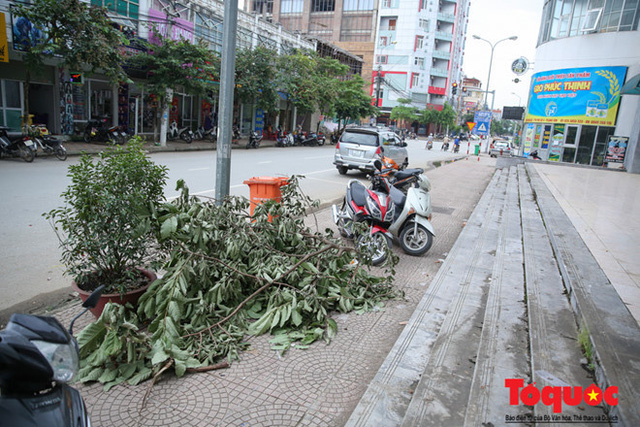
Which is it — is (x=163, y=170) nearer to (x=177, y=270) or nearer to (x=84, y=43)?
(x=177, y=270)

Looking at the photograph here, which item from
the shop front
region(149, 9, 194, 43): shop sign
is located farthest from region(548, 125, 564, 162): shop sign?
region(149, 9, 194, 43): shop sign

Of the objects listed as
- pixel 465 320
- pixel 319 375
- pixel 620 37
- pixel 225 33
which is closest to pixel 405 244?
pixel 465 320

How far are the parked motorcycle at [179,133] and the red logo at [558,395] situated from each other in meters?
22.7

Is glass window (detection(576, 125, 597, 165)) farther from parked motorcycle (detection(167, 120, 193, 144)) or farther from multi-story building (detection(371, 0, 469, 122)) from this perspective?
multi-story building (detection(371, 0, 469, 122))

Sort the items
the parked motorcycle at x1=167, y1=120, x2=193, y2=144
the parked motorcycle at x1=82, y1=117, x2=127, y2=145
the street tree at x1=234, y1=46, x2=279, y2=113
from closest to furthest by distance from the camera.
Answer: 1. the parked motorcycle at x1=82, y1=117, x2=127, y2=145
2. the parked motorcycle at x1=167, y1=120, x2=193, y2=144
3. the street tree at x1=234, y1=46, x2=279, y2=113

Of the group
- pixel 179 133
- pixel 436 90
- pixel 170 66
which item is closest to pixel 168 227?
pixel 170 66

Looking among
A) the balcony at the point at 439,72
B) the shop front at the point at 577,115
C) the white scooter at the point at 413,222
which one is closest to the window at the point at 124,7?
the white scooter at the point at 413,222

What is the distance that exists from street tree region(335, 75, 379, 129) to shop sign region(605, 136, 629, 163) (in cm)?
→ 2090

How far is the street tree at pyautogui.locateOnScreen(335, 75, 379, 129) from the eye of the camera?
1502 inches

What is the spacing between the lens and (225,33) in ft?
18.5

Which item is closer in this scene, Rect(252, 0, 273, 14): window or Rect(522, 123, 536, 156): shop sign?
Rect(522, 123, 536, 156): shop sign

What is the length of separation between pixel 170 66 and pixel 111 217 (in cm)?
1814

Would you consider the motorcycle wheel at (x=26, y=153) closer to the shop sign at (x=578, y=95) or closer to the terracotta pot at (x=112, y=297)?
the terracotta pot at (x=112, y=297)

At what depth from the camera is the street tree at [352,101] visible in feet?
125
